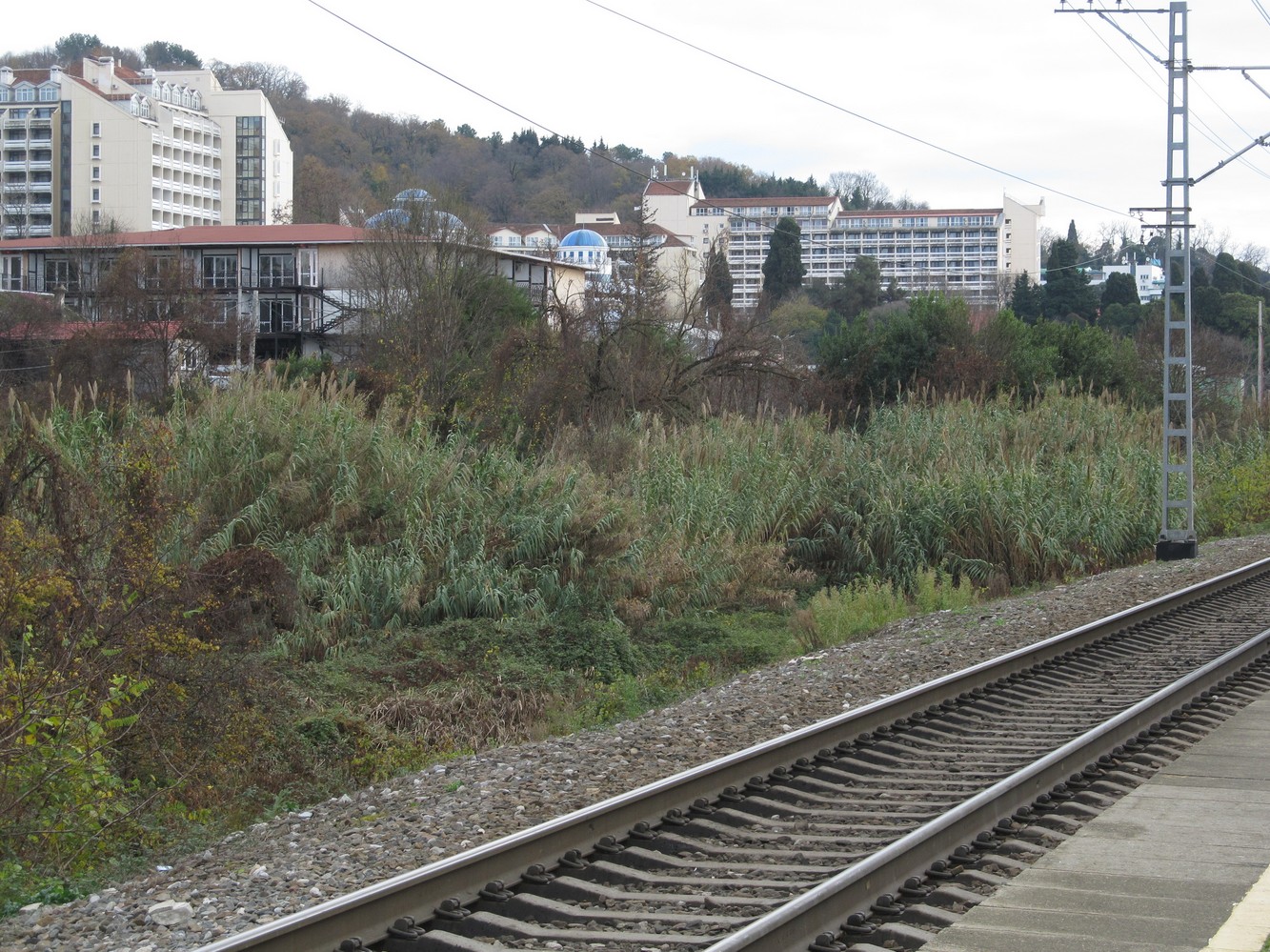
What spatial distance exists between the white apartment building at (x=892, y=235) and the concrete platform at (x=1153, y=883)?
14572 centimetres

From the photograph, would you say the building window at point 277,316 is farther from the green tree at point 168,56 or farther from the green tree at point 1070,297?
the green tree at point 168,56

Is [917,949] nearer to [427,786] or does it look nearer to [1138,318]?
[427,786]

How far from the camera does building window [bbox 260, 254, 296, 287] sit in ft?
236

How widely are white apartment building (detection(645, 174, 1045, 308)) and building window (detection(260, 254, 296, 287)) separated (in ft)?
276

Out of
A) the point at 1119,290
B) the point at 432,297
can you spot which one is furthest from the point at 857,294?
the point at 432,297

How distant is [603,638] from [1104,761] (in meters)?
6.93

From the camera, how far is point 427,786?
8.09 meters

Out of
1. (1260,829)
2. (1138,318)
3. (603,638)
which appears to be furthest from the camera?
(1138,318)

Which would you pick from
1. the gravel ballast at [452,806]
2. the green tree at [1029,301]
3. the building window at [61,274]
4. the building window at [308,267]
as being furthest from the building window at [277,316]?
the gravel ballast at [452,806]

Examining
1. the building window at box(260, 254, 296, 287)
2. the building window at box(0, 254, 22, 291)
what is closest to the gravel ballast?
the building window at box(260, 254, 296, 287)

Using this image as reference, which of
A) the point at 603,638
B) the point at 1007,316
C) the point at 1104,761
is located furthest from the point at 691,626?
the point at 1007,316

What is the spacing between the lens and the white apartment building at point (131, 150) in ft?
391

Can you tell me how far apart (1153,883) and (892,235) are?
160 metres

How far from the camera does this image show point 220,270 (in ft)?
241
